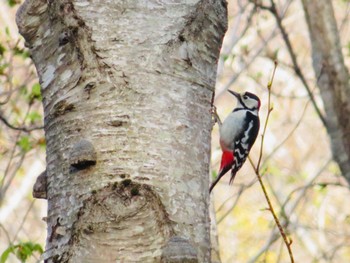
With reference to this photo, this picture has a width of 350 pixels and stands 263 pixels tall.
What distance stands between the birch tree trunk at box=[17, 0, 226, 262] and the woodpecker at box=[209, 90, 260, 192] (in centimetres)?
305

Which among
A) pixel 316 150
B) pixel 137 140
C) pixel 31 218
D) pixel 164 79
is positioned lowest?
pixel 137 140

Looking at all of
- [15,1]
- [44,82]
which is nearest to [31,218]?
[15,1]

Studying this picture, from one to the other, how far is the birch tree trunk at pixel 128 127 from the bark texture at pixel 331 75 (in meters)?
3.06

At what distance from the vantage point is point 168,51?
7.23 ft

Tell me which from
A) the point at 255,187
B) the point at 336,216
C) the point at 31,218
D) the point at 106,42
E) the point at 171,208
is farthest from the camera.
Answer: the point at 255,187

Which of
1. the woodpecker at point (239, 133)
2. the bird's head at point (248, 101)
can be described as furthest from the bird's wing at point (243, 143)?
the bird's head at point (248, 101)

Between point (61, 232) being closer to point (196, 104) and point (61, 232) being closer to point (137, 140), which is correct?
point (137, 140)

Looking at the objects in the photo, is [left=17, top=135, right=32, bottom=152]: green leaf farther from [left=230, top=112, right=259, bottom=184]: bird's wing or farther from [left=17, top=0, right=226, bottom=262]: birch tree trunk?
[left=17, top=0, right=226, bottom=262]: birch tree trunk

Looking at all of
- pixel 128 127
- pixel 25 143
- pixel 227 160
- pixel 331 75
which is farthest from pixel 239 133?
pixel 128 127

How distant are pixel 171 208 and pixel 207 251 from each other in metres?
0.14

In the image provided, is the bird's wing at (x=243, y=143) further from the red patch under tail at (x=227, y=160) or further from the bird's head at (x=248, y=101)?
the bird's head at (x=248, y=101)

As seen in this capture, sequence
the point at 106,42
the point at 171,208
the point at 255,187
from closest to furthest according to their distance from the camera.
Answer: the point at 171,208
the point at 106,42
the point at 255,187

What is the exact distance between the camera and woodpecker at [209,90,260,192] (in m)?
5.38

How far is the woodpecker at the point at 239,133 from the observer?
5.38 meters
